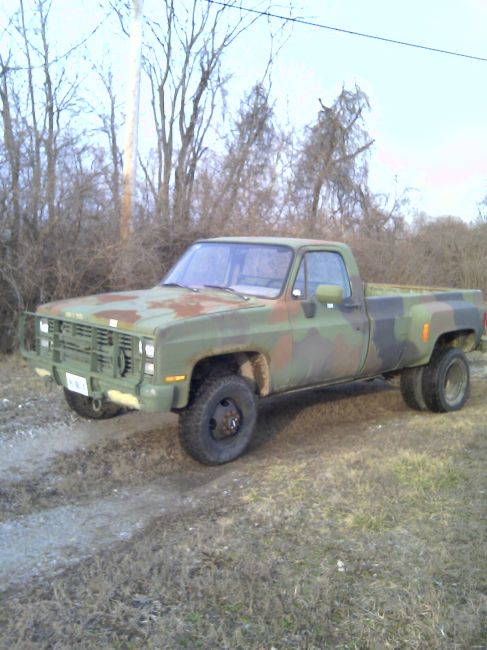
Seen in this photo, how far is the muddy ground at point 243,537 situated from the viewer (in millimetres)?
2957

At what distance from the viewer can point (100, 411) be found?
6.37 m

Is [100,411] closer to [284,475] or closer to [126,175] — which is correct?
[284,475]

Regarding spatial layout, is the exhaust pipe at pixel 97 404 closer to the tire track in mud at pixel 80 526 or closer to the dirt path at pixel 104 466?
the dirt path at pixel 104 466

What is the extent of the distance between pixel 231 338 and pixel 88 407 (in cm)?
198

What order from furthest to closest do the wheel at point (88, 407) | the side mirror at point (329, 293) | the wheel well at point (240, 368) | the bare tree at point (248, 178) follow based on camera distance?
the bare tree at point (248, 178)
the wheel at point (88, 407)
the side mirror at point (329, 293)
the wheel well at point (240, 368)

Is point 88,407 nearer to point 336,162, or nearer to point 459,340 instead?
point 459,340

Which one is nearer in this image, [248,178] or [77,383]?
[77,383]

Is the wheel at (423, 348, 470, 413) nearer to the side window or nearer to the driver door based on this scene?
the driver door

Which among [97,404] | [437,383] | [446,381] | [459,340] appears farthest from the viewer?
[459,340]

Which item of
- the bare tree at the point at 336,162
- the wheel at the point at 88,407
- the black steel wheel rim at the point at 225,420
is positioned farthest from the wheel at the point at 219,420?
→ the bare tree at the point at 336,162

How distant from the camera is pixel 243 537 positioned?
386cm

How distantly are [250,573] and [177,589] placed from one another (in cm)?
39

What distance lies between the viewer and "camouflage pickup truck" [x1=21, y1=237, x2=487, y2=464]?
4.87 metres

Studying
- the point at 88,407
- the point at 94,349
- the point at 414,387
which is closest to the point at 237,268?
the point at 94,349
